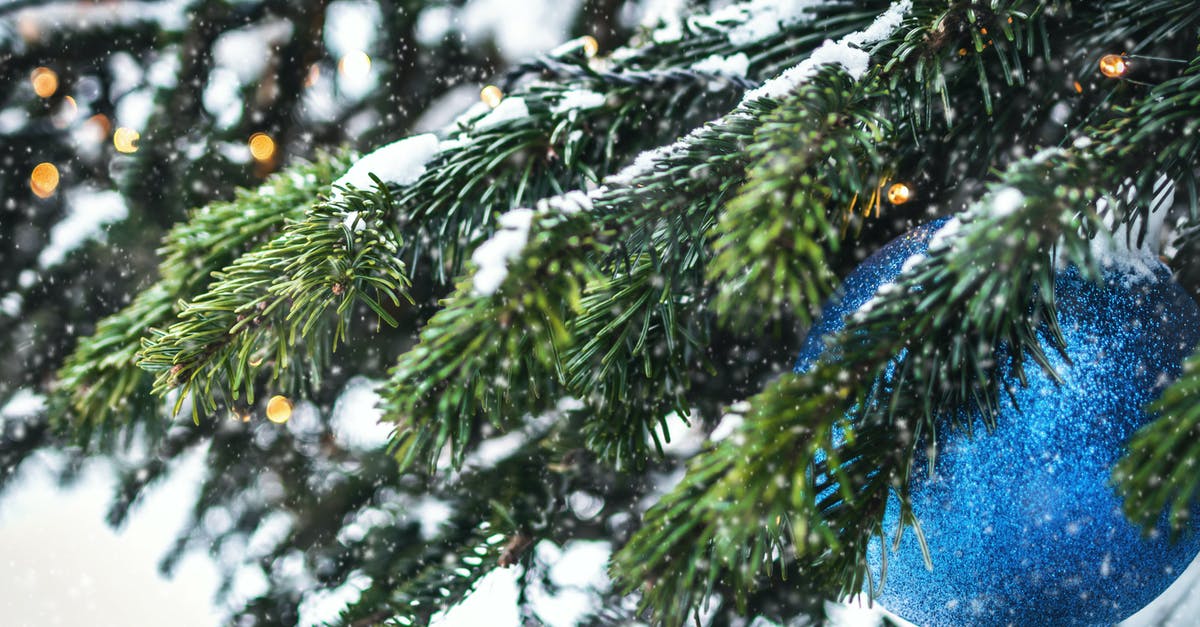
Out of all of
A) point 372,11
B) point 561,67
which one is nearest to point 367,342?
point 561,67

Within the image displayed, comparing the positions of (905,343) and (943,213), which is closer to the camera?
(905,343)

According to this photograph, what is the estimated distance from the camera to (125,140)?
3.07 feet

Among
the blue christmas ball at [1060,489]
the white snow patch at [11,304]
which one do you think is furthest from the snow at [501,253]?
the white snow patch at [11,304]

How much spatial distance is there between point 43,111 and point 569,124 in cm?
83

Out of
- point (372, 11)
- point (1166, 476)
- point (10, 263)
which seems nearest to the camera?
point (1166, 476)

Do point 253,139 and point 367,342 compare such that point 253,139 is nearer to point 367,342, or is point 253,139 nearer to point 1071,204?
point 367,342

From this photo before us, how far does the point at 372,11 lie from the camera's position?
108 cm

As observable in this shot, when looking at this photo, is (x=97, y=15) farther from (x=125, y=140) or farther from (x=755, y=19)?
(x=755, y=19)

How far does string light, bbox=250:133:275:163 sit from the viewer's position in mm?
1009

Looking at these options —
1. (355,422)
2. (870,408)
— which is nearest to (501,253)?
(870,408)

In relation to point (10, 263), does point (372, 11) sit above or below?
above

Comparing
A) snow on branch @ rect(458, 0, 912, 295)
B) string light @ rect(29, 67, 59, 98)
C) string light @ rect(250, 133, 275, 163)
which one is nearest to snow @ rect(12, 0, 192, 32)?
string light @ rect(29, 67, 59, 98)

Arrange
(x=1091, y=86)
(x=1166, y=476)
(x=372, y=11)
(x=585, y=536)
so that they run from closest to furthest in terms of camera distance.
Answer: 1. (x=1166, y=476)
2. (x=1091, y=86)
3. (x=585, y=536)
4. (x=372, y=11)

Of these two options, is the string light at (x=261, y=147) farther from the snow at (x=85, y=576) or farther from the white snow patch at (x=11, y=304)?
the snow at (x=85, y=576)
